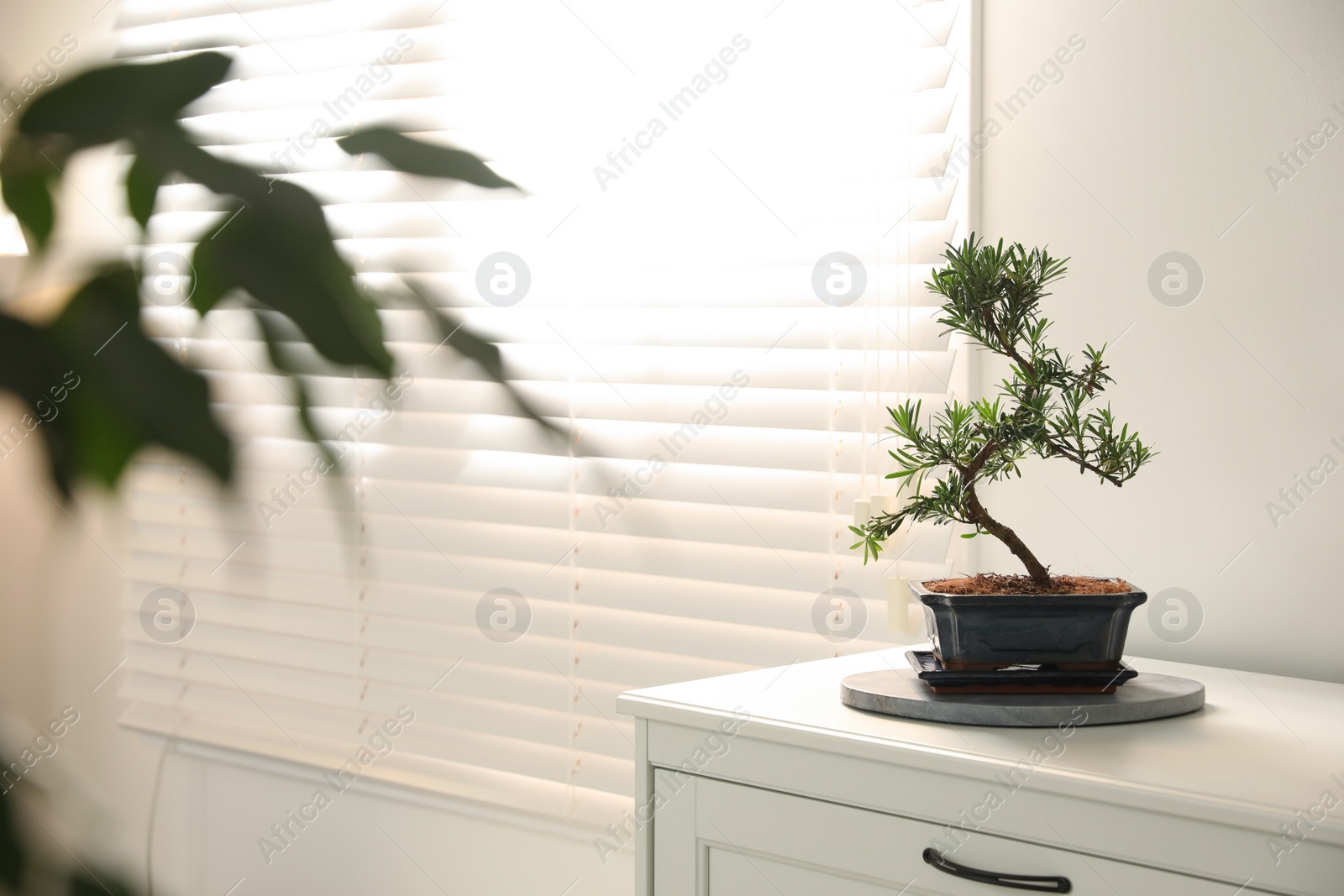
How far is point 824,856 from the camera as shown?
0.99 meters

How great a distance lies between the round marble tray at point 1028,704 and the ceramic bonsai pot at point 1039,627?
0.04 metres

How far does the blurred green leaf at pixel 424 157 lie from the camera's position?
166mm

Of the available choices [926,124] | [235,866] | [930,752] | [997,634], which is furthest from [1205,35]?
[235,866]

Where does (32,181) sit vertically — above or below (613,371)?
below

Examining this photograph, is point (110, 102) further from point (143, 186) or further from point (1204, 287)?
point (1204, 287)

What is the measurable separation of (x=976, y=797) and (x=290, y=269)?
0.87m

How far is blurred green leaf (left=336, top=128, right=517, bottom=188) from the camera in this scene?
166 mm

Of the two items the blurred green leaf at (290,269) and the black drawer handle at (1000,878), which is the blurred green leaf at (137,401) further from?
the black drawer handle at (1000,878)

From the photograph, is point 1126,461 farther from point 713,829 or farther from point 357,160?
point 357,160

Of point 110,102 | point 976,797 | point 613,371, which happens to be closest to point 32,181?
point 110,102

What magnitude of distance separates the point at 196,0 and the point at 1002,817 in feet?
7.63

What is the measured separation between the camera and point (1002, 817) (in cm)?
90

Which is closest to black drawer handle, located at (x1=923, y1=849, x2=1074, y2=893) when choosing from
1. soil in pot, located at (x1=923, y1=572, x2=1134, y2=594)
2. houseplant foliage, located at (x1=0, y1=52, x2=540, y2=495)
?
soil in pot, located at (x1=923, y1=572, x2=1134, y2=594)

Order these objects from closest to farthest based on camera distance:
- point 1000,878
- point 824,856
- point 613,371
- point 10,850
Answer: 1. point 10,850
2. point 1000,878
3. point 824,856
4. point 613,371
